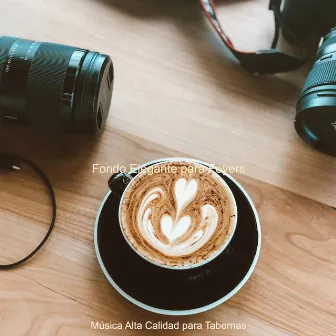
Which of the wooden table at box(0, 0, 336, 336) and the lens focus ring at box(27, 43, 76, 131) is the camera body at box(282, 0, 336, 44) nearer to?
the wooden table at box(0, 0, 336, 336)

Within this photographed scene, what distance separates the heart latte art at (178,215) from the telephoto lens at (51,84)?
118 mm

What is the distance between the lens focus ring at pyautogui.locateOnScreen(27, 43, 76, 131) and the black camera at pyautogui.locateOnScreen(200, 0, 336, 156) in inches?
10.3

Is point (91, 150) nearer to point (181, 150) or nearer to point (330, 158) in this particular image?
point (181, 150)

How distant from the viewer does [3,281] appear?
50 centimetres

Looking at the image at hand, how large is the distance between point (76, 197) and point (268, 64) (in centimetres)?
33

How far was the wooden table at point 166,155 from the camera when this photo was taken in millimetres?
491

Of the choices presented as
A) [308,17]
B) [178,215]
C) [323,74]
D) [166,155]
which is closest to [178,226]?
[178,215]

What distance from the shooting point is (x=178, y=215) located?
48 cm

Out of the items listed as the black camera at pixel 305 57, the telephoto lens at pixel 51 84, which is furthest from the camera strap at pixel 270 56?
the telephoto lens at pixel 51 84

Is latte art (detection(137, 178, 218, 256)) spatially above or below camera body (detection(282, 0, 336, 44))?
below

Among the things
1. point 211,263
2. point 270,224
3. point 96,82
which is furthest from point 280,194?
point 96,82

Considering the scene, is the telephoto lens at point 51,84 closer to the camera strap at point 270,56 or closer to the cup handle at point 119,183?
the cup handle at point 119,183

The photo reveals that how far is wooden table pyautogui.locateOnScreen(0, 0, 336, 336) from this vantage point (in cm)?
49

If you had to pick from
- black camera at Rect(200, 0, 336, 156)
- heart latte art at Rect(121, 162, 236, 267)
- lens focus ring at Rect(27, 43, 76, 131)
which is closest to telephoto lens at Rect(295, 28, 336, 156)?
black camera at Rect(200, 0, 336, 156)
